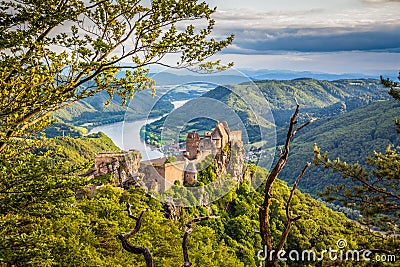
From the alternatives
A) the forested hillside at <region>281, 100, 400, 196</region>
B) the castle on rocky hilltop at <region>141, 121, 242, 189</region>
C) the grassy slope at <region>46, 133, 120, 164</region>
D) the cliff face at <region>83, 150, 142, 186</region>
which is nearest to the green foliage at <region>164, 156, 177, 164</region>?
the castle on rocky hilltop at <region>141, 121, 242, 189</region>

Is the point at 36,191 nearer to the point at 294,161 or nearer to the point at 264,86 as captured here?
the point at 294,161

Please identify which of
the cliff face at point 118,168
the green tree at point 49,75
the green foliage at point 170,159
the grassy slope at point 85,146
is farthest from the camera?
the grassy slope at point 85,146

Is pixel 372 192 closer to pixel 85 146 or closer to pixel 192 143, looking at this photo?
pixel 192 143

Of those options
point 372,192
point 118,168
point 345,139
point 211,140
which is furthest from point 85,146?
point 372,192

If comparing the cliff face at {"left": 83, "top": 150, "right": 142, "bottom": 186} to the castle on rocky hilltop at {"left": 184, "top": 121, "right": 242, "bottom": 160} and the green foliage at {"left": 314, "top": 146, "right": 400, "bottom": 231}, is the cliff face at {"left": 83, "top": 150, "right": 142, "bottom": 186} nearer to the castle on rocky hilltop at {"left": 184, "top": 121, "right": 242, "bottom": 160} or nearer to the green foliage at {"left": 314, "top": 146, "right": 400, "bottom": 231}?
the castle on rocky hilltop at {"left": 184, "top": 121, "right": 242, "bottom": 160}

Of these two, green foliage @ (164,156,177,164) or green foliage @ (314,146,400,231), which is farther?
green foliage @ (164,156,177,164)

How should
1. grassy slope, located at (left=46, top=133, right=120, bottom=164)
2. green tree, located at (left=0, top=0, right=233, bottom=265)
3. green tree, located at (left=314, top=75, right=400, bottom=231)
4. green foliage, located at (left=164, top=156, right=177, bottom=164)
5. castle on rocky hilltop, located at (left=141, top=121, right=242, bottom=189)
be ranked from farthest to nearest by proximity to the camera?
grassy slope, located at (left=46, top=133, right=120, bottom=164) → green foliage, located at (left=164, top=156, right=177, bottom=164) → castle on rocky hilltop, located at (left=141, top=121, right=242, bottom=189) → green tree, located at (left=314, top=75, right=400, bottom=231) → green tree, located at (left=0, top=0, right=233, bottom=265)

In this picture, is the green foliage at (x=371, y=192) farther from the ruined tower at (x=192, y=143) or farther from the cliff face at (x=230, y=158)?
the ruined tower at (x=192, y=143)

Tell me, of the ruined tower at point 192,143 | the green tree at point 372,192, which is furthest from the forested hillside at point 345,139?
the green tree at point 372,192

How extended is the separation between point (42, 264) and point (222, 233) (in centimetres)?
3124

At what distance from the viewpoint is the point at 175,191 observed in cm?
3247

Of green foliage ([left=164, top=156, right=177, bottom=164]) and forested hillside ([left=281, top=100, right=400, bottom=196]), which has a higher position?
green foliage ([left=164, top=156, right=177, bottom=164])

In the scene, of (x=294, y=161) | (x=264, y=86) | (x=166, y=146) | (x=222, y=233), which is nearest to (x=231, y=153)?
(x=166, y=146)

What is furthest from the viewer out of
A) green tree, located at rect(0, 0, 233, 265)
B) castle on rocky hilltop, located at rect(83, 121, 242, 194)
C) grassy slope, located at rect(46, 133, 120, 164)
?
grassy slope, located at rect(46, 133, 120, 164)
